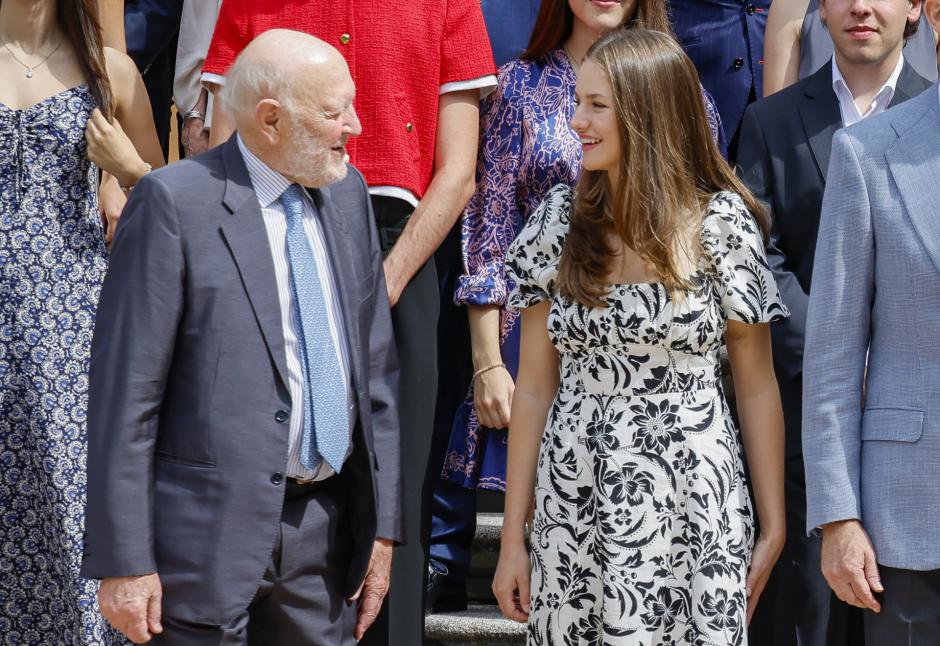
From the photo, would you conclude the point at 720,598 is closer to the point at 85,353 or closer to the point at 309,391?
the point at 309,391

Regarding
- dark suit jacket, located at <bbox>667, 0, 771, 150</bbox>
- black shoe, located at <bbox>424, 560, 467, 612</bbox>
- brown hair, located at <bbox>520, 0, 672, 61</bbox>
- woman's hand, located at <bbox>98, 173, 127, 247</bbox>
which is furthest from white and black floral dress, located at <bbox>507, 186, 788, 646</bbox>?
dark suit jacket, located at <bbox>667, 0, 771, 150</bbox>

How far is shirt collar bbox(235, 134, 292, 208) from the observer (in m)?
3.07

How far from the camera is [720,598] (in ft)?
9.97

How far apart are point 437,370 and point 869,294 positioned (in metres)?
1.42

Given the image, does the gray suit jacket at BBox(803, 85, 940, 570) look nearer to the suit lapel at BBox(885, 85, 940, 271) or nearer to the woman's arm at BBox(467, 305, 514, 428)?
the suit lapel at BBox(885, 85, 940, 271)

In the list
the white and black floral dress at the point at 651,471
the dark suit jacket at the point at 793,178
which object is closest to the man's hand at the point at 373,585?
the white and black floral dress at the point at 651,471

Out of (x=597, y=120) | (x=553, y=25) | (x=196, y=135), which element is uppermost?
(x=553, y=25)

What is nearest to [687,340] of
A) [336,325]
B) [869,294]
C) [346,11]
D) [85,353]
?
[869,294]

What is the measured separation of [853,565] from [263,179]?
1550 mm

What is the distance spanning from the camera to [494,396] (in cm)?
389

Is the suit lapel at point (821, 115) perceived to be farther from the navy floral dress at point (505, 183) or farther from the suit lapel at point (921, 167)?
the suit lapel at point (921, 167)

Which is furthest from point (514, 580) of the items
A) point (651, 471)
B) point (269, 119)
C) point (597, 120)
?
point (269, 119)

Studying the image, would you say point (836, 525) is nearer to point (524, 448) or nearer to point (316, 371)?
point (524, 448)

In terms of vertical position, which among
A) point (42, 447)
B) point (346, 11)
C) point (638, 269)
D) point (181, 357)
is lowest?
point (42, 447)
